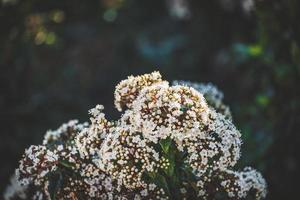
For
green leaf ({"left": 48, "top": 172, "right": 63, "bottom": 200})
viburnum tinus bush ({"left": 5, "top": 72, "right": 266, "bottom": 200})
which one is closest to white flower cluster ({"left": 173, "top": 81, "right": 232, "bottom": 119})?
viburnum tinus bush ({"left": 5, "top": 72, "right": 266, "bottom": 200})

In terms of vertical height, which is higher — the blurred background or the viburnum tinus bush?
the blurred background

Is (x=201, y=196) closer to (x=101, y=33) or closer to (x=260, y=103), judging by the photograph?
(x=260, y=103)

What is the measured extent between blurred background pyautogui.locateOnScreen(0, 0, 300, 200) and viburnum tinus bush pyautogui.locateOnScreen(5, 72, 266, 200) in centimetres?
99

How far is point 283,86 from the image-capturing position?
476cm

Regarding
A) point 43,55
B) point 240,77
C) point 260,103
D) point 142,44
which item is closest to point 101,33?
point 142,44

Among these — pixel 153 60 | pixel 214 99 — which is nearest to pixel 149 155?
pixel 214 99

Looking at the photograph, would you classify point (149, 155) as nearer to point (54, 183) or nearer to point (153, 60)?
point (54, 183)

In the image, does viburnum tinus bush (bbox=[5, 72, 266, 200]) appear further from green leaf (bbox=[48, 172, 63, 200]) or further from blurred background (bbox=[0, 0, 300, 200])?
blurred background (bbox=[0, 0, 300, 200])

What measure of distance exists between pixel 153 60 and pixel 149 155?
5.67 meters

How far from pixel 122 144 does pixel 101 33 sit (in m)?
7.26

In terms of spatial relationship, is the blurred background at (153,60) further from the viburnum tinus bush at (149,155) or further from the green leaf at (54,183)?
the green leaf at (54,183)

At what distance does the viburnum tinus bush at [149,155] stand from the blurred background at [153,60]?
0.99 m

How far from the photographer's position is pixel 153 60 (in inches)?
319

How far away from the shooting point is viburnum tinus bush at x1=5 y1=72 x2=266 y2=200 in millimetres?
2455
